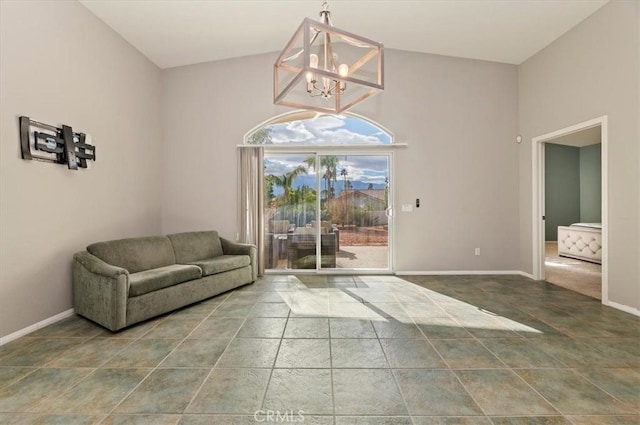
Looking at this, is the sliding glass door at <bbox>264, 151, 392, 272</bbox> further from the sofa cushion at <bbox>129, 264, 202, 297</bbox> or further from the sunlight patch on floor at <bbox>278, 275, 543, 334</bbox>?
the sofa cushion at <bbox>129, 264, 202, 297</bbox>

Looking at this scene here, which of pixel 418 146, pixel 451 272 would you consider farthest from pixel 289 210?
pixel 451 272

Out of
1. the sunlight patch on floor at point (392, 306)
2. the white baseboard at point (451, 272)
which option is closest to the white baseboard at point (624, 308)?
the sunlight patch on floor at point (392, 306)

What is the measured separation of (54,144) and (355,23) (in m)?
4.12

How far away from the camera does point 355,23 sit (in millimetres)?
4219

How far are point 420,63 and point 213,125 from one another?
3.78m

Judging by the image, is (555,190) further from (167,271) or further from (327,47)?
(167,271)

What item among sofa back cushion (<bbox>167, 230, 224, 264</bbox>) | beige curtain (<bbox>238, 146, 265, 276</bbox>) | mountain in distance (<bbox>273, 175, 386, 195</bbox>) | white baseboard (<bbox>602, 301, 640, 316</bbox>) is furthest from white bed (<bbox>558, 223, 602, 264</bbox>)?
sofa back cushion (<bbox>167, 230, 224, 264</bbox>)

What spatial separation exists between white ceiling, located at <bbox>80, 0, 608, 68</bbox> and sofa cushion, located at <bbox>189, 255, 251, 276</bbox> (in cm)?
325

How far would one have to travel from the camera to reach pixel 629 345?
98.0 inches

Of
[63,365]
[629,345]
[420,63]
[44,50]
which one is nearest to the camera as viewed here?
[63,365]

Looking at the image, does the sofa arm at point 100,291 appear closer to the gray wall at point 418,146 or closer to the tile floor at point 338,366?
the tile floor at point 338,366

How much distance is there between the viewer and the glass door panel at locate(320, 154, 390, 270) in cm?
508

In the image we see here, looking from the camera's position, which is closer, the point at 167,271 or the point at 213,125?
the point at 167,271

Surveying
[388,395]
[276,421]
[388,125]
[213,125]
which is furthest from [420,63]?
[276,421]
